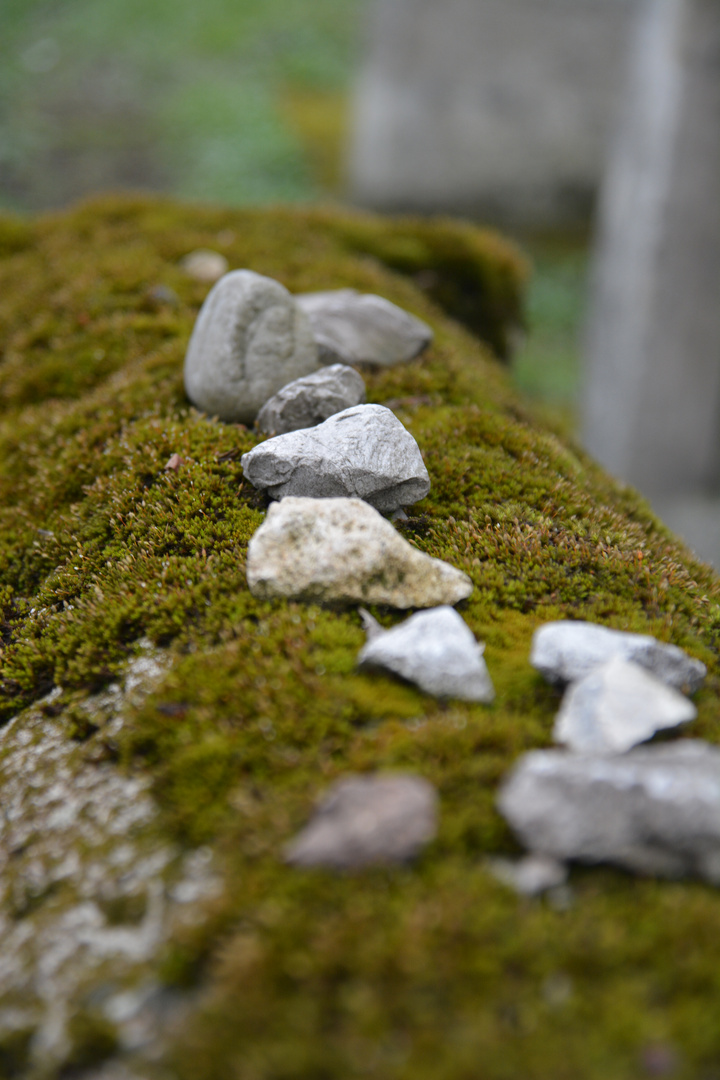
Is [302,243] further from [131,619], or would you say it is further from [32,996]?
[32,996]

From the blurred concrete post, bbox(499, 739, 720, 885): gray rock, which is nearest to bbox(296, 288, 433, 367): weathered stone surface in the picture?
bbox(499, 739, 720, 885): gray rock

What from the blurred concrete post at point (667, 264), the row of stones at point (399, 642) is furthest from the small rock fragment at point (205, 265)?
A: the blurred concrete post at point (667, 264)

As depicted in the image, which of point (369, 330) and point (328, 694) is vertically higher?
point (369, 330)

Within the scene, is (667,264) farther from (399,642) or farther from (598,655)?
(399,642)

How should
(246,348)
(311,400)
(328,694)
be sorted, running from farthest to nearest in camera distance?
(246,348)
(311,400)
(328,694)

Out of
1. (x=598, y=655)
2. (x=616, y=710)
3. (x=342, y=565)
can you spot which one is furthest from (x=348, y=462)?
(x=616, y=710)

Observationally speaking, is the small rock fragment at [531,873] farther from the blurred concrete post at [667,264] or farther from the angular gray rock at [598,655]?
the blurred concrete post at [667,264]
